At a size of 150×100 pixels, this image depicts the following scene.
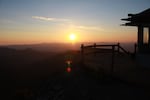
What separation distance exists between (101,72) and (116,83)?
1.33 m

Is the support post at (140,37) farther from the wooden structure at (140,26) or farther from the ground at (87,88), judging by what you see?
the ground at (87,88)

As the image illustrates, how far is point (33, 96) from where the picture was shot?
13375 millimetres

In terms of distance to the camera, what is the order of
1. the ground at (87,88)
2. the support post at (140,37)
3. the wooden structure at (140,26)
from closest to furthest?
the ground at (87,88), the wooden structure at (140,26), the support post at (140,37)

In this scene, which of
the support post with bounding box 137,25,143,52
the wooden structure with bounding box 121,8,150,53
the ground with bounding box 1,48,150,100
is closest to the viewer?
the ground with bounding box 1,48,150,100

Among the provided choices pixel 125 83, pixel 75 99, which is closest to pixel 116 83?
pixel 125 83

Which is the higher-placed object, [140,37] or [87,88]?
[140,37]

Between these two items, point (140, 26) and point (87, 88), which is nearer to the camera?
point (87, 88)

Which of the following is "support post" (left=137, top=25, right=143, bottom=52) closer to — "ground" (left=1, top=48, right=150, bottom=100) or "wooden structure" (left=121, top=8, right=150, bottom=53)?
"wooden structure" (left=121, top=8, right=150, bottom=53)

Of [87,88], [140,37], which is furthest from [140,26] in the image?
[87,88]

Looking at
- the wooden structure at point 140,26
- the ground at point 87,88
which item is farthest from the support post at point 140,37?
the ground at point 87,88

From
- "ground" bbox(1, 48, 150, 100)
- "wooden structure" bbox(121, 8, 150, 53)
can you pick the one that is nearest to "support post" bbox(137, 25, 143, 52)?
"wooden structure" bbox(121, 8, 150, 53)

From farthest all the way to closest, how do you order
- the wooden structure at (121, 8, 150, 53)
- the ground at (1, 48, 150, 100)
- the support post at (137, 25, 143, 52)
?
the support post at (137, 25, 143, 52)
the wooden structure at (121, 8, 150, 53)
the ground at (1, 48, 150, 100)

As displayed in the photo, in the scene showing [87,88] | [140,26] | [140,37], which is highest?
[140,26]

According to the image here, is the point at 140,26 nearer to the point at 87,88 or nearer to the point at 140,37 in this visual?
the point at 140,37
